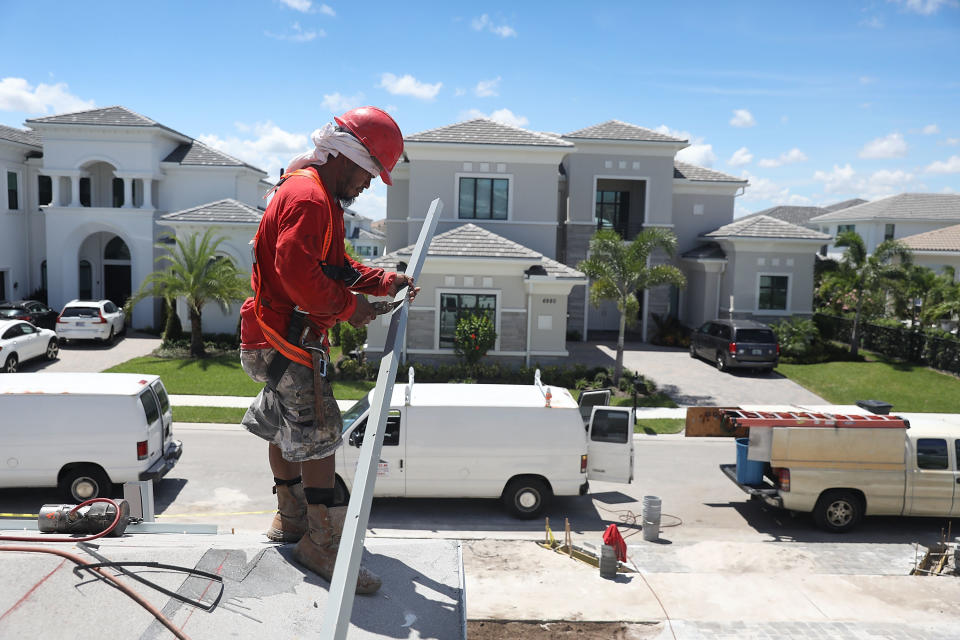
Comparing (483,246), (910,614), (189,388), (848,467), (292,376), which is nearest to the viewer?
(292,376)

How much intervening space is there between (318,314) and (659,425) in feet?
52.3

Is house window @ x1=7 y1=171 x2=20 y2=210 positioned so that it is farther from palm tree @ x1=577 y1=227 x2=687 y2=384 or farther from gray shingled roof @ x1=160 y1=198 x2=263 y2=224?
palm tree @ x1=577 y1=227 x2=687 y2=384

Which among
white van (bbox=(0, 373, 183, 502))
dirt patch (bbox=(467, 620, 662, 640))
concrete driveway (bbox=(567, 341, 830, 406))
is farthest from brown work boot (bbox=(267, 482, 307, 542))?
concrete driveway (bbox=(567, 341, 830, 406))

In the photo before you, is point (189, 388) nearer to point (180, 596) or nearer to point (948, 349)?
point (180, 596)

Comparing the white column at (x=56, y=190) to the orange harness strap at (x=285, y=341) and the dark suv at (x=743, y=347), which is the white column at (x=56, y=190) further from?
the orange harness strap at (x=285, y=341)

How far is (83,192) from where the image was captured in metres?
33.2

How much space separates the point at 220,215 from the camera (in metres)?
28.9

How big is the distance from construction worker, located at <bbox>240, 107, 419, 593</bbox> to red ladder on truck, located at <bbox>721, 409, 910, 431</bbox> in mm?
9172

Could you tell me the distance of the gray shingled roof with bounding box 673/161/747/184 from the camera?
33.0 metres

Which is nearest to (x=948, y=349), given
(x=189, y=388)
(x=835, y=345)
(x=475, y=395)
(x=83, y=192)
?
(x=835, y=345)

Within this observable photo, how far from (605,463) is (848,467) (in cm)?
381

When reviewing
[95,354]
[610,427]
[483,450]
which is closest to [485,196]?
[95,354]

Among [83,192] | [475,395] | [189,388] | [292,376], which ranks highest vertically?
[83,192]

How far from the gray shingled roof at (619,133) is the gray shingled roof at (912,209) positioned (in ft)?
95.7
